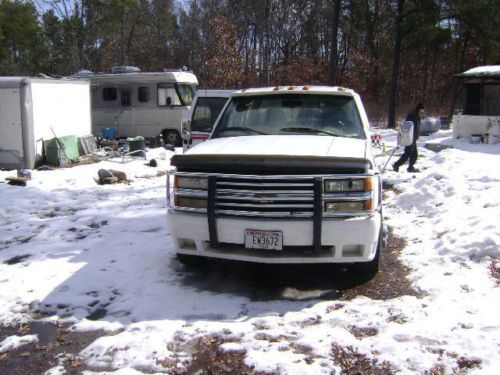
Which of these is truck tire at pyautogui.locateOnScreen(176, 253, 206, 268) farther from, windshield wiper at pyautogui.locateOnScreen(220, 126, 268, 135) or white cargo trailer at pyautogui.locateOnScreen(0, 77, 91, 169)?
white cargo trailer at pyautogui.locateOnScreen(0, 77, 91, 169)

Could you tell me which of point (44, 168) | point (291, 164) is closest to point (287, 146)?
point (291, 164)

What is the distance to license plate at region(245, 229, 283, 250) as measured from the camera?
458 centimetres

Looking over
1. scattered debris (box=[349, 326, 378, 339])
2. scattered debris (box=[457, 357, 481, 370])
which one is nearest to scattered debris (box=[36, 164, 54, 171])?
scattered debris (box=[349, 326, 378, 339])

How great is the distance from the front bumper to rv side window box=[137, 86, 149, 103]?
15.4m

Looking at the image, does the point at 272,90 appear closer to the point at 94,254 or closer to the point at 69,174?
the point at 94,254

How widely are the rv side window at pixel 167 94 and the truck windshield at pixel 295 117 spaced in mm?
13349

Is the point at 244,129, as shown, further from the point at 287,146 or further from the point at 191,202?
the point at 191,202

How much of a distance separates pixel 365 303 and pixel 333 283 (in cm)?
60

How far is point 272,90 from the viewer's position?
20.8ft

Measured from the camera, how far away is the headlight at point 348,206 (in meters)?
4.55

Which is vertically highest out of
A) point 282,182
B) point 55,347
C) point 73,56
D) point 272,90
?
point 73,56

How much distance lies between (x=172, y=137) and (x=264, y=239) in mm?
15349

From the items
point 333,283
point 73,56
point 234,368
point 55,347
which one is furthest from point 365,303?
point 73,56

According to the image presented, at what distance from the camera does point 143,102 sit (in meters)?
19.6
